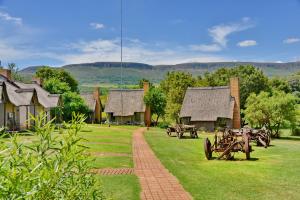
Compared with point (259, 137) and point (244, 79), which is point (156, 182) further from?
point (244, 79)

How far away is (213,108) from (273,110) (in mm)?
11628

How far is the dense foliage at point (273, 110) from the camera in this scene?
151ft

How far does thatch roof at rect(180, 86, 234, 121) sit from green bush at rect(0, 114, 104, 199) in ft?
171

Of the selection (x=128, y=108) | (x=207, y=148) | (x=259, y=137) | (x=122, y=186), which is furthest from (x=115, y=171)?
(x=128, y=108)

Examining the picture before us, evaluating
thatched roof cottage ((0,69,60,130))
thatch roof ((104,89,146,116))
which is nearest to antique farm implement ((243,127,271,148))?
thatched roof cottage ((0,69,60,130))

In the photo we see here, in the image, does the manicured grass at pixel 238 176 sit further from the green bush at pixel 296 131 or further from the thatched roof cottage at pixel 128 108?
the thatched roof cottage at pixel 128 108

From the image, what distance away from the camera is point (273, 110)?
4631cm

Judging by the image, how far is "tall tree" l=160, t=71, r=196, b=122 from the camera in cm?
6500

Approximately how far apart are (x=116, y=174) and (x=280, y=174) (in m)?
6.47

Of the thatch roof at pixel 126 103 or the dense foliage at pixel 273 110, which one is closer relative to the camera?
the dense foliage at pixel 273 110

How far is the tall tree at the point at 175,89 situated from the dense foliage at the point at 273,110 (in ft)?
59.6

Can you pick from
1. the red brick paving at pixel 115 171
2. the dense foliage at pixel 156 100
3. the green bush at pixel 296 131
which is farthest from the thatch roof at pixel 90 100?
the red brick paving at pixel 115 171

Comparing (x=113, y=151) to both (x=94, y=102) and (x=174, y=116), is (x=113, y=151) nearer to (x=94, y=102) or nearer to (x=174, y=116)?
(x=174, y=116)

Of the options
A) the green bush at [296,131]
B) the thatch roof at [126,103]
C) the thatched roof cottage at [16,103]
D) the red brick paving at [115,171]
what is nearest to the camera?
the red brick paving at [115,171]
